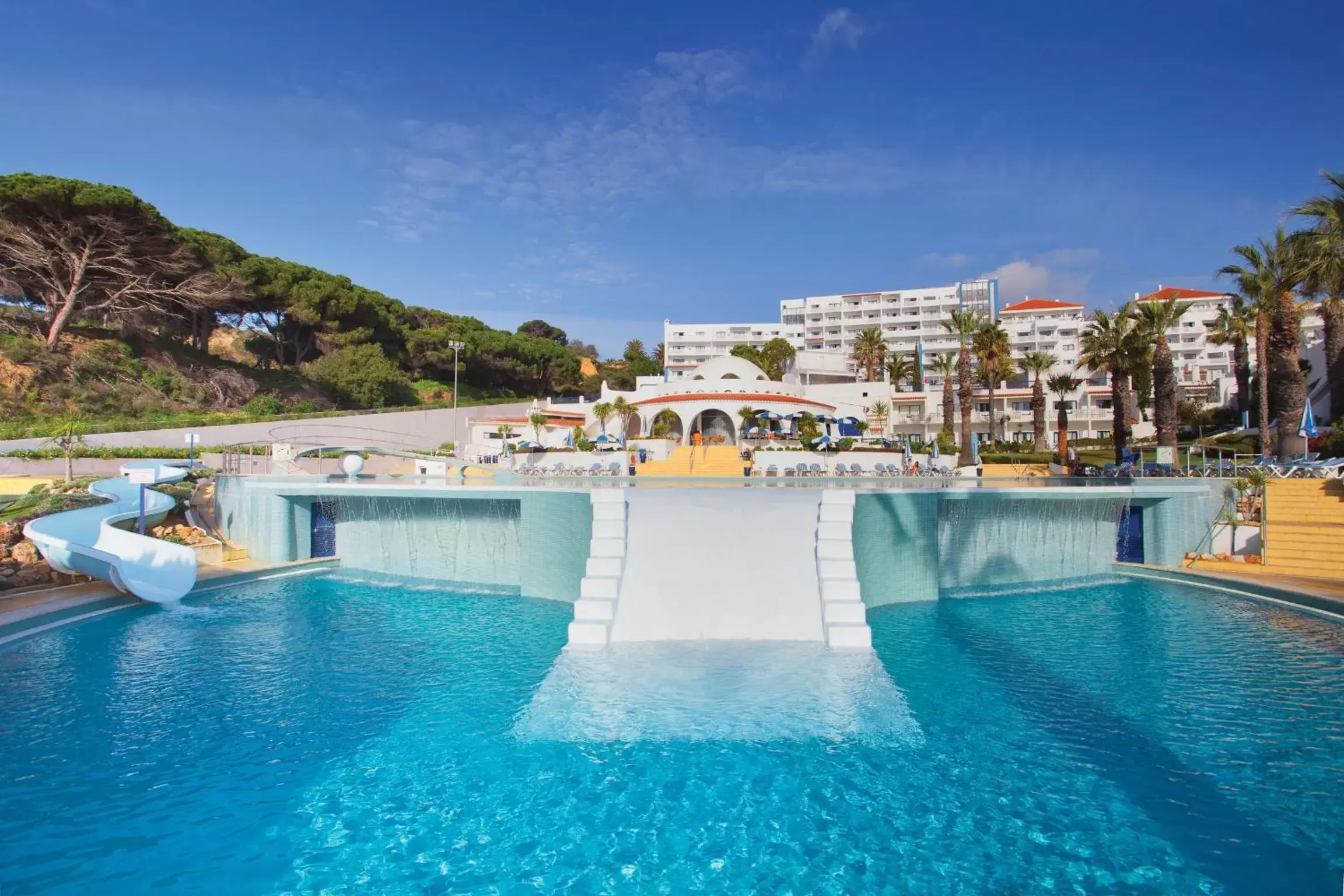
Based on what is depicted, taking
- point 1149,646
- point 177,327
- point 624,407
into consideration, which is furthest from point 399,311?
point 1149,646

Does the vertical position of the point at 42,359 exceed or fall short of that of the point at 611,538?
it exceeds it

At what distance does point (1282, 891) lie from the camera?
14.3 feet

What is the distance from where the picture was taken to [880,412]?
51.8m

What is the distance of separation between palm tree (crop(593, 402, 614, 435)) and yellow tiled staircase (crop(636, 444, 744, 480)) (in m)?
10.9

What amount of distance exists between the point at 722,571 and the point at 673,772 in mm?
3852

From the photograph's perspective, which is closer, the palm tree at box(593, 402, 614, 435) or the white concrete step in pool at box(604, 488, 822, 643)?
the white concrete step in pool at box(604, 488, 822, 643)

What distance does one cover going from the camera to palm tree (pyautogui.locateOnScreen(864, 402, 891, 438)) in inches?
2037

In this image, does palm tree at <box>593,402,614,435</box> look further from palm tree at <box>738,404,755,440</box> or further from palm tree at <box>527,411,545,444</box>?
palm tree at <box>738,404,755,440</box>

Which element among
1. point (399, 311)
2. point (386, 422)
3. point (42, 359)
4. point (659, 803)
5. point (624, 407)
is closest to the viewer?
point (659, 803)

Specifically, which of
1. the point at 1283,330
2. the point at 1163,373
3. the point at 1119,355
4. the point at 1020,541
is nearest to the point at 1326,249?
the point at 1283,330

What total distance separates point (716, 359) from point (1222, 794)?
47.0 metres

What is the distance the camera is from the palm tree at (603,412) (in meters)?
46.1

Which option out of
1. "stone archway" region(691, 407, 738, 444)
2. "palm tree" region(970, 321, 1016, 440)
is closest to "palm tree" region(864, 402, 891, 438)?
"palm tree" region(970, 321, 1016, 440)

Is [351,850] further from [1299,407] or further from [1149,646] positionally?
[1299,407]
